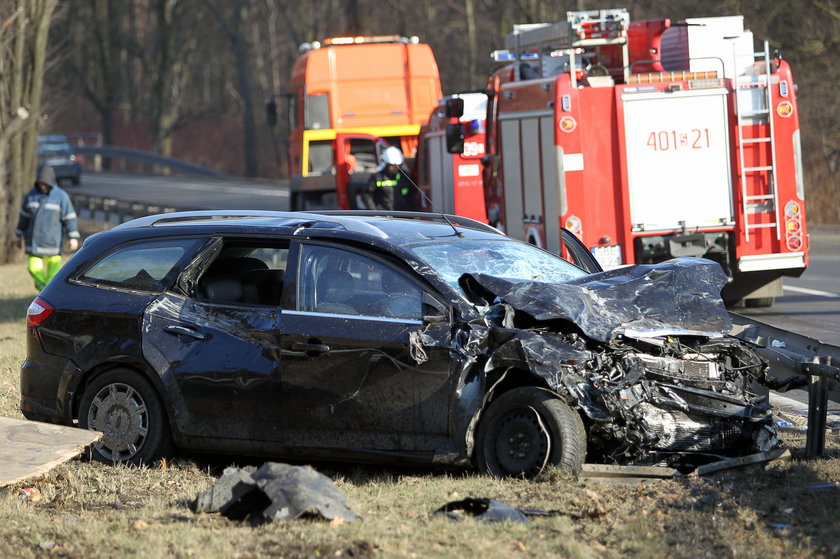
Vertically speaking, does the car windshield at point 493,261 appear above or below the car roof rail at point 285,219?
below

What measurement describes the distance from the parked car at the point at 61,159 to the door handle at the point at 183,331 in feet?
132

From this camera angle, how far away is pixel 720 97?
13711mm

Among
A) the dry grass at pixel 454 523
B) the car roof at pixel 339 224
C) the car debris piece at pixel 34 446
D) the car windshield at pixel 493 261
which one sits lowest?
the dry grass at pixel 454 523

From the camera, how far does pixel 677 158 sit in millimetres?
13789

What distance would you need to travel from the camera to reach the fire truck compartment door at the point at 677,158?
1365 cm

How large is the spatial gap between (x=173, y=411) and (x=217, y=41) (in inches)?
2297

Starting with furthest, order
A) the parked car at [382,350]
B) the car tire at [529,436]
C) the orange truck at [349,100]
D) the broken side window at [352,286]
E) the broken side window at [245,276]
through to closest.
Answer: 1. the orange truck at [349,100]
2. the broken side window at [245,276]
3. the broken side window at [352,286]
4. the parked car at [382,350]
5. the car tire at [529,436]

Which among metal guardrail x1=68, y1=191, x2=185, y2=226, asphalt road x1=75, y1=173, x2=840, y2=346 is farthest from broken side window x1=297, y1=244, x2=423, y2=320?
metal guardrail x1=68, y1=191, x2=185, y2=226

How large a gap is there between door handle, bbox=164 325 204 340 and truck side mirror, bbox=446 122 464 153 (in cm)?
967

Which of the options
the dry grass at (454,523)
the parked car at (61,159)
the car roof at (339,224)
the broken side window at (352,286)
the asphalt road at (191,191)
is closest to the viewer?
the dry grass at (454,523)

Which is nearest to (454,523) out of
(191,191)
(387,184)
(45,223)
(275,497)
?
(275,497)

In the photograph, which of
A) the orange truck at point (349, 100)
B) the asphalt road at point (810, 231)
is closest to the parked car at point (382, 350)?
the asphalt road at point (810, 231)

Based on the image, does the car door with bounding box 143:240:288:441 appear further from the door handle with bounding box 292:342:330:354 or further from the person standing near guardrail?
the person standing near guardrail

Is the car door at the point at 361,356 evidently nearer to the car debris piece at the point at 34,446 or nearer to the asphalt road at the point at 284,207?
the car debris piece at the point at 34,446
